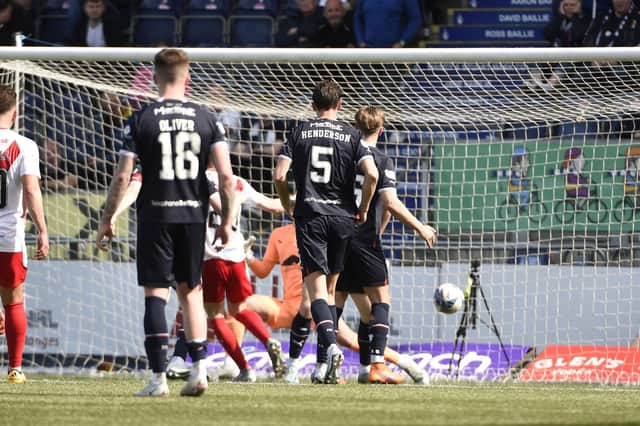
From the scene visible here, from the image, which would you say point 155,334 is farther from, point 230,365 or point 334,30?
point 334,30

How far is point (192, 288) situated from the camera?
6707 millimetres

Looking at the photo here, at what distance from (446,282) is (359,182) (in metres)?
2.48

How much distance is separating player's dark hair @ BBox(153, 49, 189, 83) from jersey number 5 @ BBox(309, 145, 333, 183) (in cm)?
192

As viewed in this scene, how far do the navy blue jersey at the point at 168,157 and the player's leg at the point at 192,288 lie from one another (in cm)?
9

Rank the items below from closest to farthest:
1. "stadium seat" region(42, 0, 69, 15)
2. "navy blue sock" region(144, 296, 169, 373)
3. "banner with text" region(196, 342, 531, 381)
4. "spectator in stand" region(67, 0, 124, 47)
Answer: "navy blue sock" region(144, 296, 169, 373)
"banner with text" region(196, 342, 531, 381)
"spectator in stand" region(67, 0, 124, 47)
"stadium seat" region(42, 0, 69, 15)

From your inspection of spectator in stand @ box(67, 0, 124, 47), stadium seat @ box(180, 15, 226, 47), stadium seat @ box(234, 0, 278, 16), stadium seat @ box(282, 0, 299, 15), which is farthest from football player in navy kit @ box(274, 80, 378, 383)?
stadium seat @ box(180, 15, 226, 47)

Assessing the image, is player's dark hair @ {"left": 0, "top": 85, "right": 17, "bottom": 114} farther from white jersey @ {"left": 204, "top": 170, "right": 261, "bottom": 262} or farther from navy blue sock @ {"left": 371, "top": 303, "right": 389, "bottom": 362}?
navy blue sock @ {"left": 371, "top": 303, "right": 389, "bottom": 362}

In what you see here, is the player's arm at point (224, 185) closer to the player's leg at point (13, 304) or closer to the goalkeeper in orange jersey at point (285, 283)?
the player's leg at point (13, 304)

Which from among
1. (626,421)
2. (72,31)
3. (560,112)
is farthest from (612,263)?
(72,31)

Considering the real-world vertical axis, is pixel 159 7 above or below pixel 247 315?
above

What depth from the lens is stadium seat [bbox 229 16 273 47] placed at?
55.4 feet

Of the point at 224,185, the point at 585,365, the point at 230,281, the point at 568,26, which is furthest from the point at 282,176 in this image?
the point at 568,26

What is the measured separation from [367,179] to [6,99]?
8.02 ft

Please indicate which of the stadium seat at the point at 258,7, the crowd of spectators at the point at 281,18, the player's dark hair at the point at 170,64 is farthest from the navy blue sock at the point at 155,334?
Answer: the stadium seat at the point at 258,7
